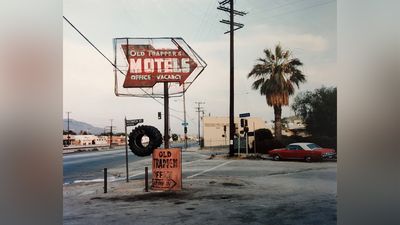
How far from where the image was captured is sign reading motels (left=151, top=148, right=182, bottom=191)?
9.93 m

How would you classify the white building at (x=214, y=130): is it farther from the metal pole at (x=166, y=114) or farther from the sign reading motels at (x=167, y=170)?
the sign reading motels at (x=167, y=170)

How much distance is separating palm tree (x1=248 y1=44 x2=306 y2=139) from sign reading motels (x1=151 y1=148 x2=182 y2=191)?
36.5ft

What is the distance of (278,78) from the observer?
21.5 metres

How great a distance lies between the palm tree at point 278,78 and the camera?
20.4 m

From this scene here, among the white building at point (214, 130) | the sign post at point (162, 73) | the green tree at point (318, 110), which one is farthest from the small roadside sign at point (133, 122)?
the white building at point (214, 130)

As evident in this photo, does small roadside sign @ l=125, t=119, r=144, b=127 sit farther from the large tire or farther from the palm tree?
the palm tree

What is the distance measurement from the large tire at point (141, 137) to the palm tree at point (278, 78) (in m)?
10.8

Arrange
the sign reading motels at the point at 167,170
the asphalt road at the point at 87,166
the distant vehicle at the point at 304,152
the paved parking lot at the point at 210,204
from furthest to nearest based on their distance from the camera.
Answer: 1. the distant vehicle at the point at 304,152
2. the asphalt road at the point at 87,166
3. the sign reading motels at the point at 167,170
4. the paved parking lot at the point at 210,204

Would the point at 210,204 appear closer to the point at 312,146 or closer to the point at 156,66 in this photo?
the point at 156,66

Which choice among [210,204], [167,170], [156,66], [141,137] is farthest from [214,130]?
[210,204]
